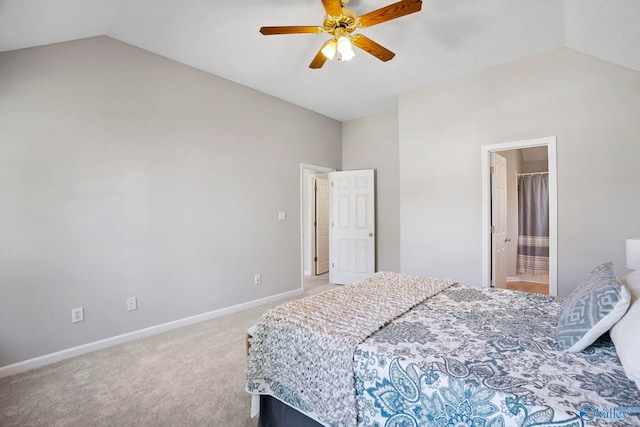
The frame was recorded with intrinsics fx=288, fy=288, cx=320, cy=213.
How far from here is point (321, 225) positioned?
586 centimetres

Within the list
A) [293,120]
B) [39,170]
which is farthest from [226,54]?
[39,170]

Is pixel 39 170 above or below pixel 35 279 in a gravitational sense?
above

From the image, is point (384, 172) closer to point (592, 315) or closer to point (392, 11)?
point (392, 11)

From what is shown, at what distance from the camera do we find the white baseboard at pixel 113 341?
7.40 feet

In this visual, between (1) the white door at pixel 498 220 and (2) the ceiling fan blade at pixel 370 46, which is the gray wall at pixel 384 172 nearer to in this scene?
(1) the white door at pixel 498 220

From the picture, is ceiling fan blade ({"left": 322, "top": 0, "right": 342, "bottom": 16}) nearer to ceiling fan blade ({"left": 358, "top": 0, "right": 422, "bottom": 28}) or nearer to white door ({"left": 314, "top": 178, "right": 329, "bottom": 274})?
ceiling fan blade ({"left": 358, "top": 0, "right": 422, "bottom": 28})

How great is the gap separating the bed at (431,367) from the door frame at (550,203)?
4.48 feet

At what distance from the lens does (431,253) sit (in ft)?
12.3

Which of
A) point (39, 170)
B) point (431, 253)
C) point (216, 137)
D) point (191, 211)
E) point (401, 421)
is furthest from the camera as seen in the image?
point (431, 253)

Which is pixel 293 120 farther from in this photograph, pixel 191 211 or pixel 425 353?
pixel 425 353

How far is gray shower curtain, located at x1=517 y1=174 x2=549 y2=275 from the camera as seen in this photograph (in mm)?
5148

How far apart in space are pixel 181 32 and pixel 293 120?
77.7 inches

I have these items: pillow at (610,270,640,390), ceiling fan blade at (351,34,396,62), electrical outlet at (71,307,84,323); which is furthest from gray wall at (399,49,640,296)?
electrical outlet at (71,307,84,323)

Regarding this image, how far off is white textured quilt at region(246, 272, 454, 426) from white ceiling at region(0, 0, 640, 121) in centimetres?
222
